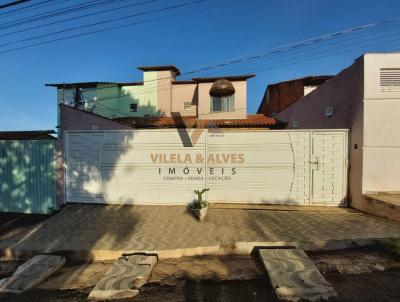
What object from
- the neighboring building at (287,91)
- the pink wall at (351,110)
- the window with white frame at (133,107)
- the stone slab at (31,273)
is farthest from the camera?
the window with white frame at (133,107)

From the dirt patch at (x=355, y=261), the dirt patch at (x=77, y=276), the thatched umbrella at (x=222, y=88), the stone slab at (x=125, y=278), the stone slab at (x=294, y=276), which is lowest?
the dirt patch at (x=77, y=276)

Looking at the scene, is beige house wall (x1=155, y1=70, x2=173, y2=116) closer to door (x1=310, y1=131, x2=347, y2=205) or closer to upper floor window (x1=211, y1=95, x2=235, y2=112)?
upper floor window (x1=211, y1=95, x2=235, y2=112)

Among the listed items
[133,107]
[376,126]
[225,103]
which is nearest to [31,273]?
[376,126]

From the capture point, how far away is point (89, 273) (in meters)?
4.28

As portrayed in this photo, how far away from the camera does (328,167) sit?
24.0ft

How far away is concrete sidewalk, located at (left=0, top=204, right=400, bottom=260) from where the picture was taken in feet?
16.0

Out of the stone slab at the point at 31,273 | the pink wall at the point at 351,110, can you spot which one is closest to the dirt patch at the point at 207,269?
the stone slab at the point at 31,273

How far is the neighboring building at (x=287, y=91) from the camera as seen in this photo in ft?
63.0

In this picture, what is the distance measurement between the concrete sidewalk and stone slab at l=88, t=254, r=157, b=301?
39 centimetres

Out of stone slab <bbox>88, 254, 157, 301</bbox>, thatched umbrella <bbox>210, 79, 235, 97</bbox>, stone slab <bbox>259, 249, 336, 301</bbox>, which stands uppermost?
thatched umbrella <bbox>210, 79, 235, 97</bbox>

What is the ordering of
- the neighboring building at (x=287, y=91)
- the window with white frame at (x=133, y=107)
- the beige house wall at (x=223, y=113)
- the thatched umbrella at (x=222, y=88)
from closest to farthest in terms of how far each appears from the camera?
the thatched umbrella at (x=222, y=88)
the neighboring building at (x=287, y=91)
the beige house wall at (x=223, y=113)
the window with white frame at (x=133, y=107)

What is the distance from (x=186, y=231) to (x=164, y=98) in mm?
17906

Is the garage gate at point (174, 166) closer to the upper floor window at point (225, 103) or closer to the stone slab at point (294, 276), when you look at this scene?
the stone slab at point (294, 276)

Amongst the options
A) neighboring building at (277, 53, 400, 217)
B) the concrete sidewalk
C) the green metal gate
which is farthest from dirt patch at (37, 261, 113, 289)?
neighboring building at (277, 53, 400, 217)
